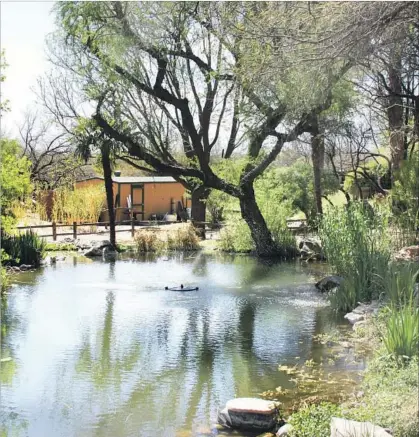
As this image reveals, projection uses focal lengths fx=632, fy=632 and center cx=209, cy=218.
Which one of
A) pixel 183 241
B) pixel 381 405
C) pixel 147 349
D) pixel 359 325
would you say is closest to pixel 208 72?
pixel 183 241

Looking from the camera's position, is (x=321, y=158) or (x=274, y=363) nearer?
(x=274, y=363)

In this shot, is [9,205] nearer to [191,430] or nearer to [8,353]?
[8,353]

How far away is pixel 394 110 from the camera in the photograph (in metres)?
12.6

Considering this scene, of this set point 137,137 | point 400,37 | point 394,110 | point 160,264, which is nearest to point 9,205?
point 160,264

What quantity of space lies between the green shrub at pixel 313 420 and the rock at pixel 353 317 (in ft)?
8.76

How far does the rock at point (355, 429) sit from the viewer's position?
9.66 ft

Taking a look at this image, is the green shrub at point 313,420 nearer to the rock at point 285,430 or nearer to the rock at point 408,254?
the rock at point 285,430

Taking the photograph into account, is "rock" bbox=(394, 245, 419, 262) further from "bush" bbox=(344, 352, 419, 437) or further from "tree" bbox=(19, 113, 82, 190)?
"tree" bbox=(19, 113, 82, 190)

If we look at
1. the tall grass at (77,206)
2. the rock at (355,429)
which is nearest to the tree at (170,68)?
the tall grass at (77,206)

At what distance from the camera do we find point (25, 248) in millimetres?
10844

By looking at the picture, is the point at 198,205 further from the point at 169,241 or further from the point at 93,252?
the point at 93,252

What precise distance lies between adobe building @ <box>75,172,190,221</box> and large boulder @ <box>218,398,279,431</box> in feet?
50.1

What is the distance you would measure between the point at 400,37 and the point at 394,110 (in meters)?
7.75

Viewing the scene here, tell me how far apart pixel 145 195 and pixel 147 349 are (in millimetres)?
15457
